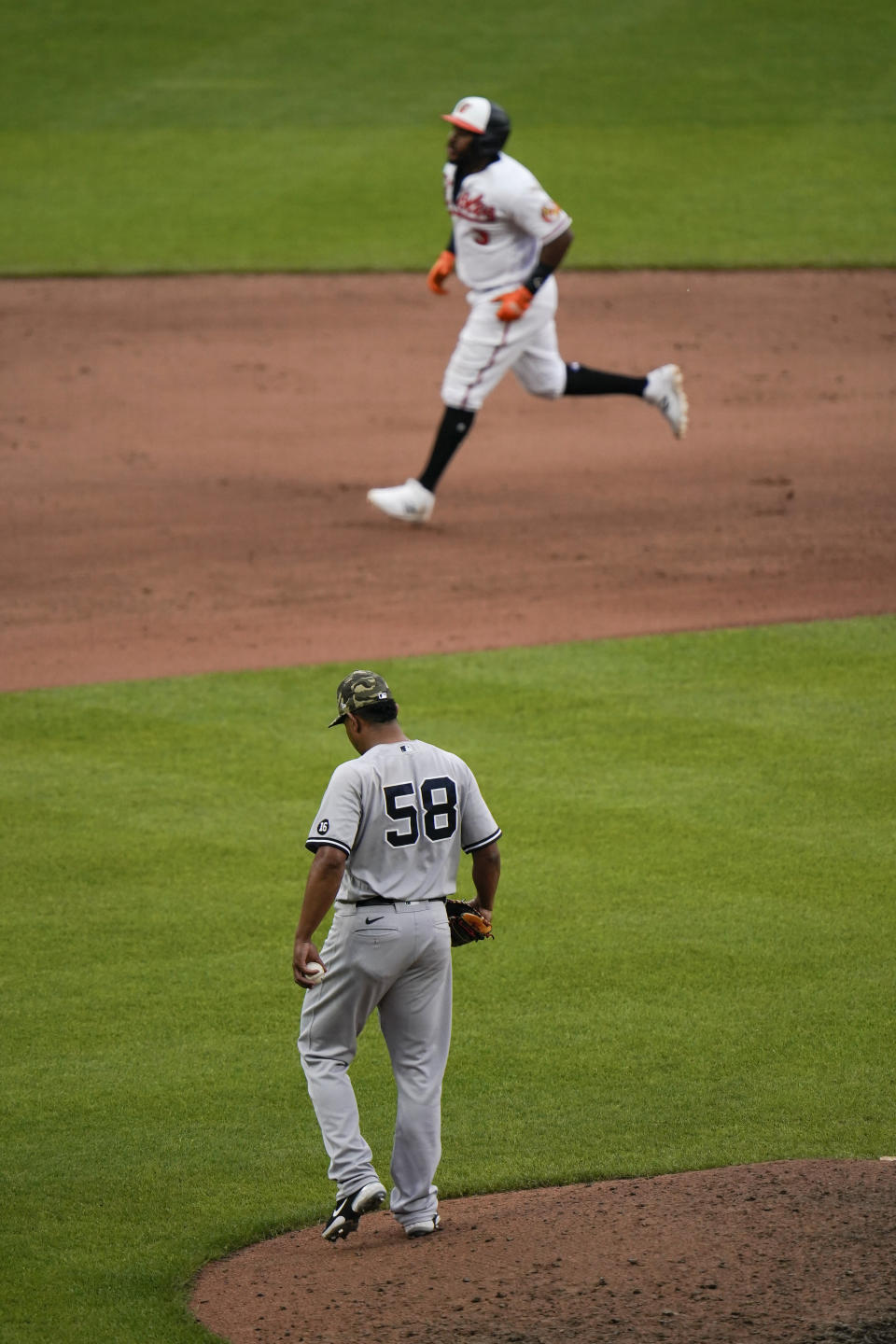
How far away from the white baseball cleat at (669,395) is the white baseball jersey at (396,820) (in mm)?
7897

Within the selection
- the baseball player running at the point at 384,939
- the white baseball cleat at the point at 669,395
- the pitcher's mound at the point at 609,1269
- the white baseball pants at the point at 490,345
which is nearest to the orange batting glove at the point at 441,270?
the white baseball pants at the point at 490,345

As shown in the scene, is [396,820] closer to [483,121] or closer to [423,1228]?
[423,1228]

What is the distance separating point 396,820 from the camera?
4.94 m

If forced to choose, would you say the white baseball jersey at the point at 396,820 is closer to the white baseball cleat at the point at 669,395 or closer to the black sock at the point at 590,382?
the black sock at the point at 590,382

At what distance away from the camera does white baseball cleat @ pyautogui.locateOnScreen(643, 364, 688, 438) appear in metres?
12.6

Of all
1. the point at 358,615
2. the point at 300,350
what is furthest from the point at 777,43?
the point at 358,615

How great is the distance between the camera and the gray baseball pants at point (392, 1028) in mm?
4910

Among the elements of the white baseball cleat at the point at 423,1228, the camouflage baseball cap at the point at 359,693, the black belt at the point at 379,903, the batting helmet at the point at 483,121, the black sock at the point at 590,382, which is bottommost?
the white baseball cleat at the point at 423,1228

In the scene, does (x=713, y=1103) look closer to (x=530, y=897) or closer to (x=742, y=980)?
(x=742, y=980)

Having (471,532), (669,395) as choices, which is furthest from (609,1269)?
(669,395)

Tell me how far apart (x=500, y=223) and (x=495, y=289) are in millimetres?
455

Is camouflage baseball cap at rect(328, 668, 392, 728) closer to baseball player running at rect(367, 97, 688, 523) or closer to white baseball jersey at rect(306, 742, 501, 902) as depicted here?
white baseball jersey at rect(306, 742, 501, 902)

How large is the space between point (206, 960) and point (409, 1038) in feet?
6.53

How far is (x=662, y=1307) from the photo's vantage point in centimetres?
442
